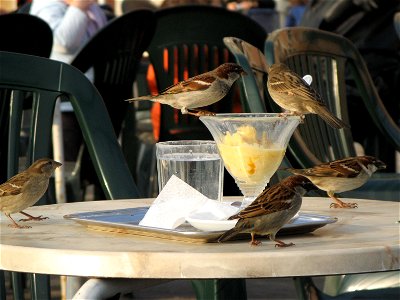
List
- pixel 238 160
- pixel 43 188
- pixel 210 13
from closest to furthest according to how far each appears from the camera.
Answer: pixel 238 160, pixel 43 188, pixel 210 13

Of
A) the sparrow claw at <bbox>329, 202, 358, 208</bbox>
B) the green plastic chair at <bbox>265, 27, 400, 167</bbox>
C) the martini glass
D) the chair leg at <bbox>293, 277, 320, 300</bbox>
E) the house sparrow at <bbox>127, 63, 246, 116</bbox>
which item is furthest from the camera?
the green plastic chair at <bbox>265, 27, 400, 167</bbox>

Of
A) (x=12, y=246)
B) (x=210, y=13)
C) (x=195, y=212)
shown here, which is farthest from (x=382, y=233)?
(x=210, y=13)

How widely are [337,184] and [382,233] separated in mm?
547

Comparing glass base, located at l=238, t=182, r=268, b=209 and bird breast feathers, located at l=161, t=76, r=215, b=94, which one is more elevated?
bird breast feathers, located at l=161, t=76, r=215, b=94

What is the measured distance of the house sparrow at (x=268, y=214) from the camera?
205 centimetres

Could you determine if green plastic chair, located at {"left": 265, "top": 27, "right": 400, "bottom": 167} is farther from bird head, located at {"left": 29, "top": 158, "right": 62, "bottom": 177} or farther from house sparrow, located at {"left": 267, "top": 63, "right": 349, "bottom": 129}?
bird head, located at {"left": 29, "top": 158, "right": 62, "bottom": 177}

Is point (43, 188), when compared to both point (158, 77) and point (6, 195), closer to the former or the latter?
point (6, 195)

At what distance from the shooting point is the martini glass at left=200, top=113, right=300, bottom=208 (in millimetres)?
2361

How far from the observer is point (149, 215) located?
225 centimetres

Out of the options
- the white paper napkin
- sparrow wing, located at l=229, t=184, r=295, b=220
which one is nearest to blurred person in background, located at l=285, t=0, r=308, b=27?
the white paper napkin

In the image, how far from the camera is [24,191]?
8.25ft

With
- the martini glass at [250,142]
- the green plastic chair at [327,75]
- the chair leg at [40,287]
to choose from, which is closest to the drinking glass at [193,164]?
the martini glass at [250,142]

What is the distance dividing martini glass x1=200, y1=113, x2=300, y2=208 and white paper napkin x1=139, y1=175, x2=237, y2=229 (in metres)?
0.11

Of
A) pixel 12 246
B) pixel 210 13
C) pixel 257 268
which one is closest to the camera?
pixel 257 268
